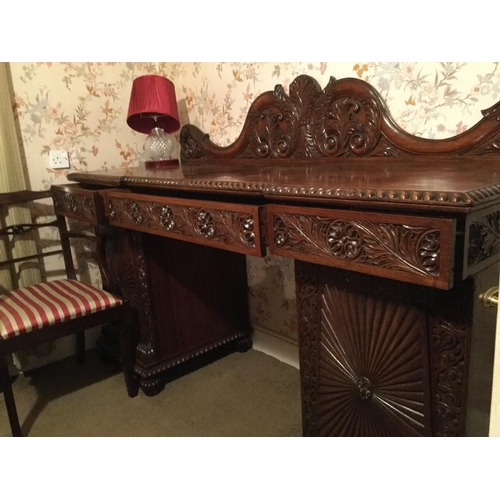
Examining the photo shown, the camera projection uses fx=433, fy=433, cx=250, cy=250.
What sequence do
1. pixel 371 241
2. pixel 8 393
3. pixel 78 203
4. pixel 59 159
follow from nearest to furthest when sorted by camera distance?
1. pixel 371 241
2. pixel 8 393
3. pixel 78 203
4. pixel 59 159

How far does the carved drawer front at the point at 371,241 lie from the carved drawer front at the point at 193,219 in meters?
0.06

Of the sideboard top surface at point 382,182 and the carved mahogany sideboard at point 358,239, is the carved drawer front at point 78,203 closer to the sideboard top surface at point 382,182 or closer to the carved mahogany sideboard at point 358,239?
the carved mahogany sideboard at point 358,239

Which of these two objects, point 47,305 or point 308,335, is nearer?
point 308,335

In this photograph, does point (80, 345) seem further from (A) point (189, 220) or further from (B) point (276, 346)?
(A) point (189, 220)

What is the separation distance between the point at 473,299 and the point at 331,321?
0.35 metres

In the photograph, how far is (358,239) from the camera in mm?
785

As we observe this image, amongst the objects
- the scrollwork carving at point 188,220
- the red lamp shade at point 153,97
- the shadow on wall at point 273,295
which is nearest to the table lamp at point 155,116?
the red lamp shade at point 153,97

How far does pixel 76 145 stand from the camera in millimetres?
2000

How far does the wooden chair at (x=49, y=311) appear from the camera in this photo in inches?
54.7

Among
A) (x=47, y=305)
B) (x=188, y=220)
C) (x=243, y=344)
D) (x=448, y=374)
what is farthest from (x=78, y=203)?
(x=448, y=374)

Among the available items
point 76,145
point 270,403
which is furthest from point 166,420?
point 76,145

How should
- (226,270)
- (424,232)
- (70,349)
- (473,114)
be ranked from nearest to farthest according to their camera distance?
(424,232), (473,114), (226,270), (70,349)

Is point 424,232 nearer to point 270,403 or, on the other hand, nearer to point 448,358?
point 448,358

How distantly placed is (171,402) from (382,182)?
1223 mm
